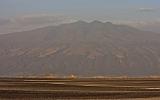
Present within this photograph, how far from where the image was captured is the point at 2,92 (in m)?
41.0

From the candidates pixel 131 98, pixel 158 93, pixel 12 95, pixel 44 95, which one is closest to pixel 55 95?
pixel 44 95

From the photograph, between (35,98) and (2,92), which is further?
(2,92)

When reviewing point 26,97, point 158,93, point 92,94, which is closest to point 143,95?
point 158,93

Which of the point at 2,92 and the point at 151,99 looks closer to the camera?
the point at 151,99

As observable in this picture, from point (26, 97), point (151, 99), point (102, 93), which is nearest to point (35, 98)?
point (26, 97)

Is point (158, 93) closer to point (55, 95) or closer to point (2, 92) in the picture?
point (55, 95)

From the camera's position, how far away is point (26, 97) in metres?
38.0

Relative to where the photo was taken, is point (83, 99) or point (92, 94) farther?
point (92, 94)

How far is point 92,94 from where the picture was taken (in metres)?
40.8

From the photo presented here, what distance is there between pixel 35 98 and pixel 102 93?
7220 mm

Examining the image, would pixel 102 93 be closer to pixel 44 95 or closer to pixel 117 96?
pixel 117 96

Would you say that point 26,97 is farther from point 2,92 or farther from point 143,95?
point 143,95

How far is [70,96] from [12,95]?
5220 mm

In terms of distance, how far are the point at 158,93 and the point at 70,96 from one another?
8526 mm
